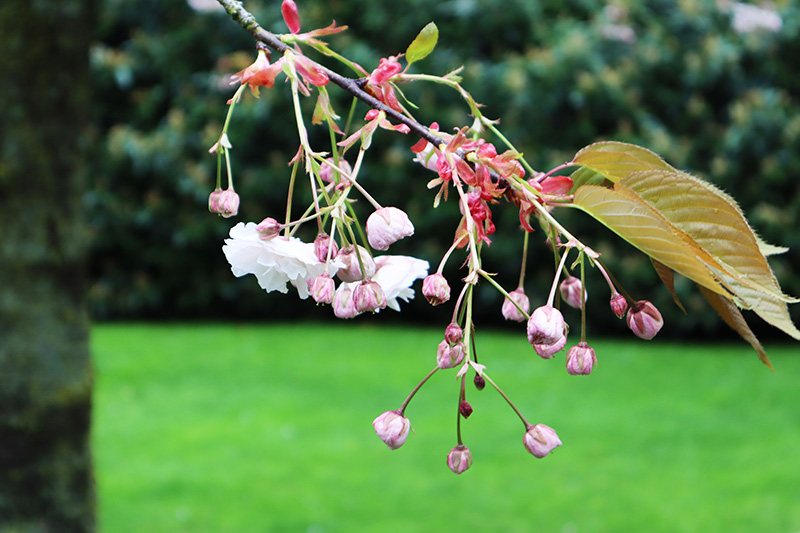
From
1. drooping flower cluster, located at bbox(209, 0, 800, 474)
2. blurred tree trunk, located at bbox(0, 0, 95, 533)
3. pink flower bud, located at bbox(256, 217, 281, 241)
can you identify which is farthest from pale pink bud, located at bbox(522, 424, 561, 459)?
blurred tree trunk, located at bbox(0, 0, 95, 533)

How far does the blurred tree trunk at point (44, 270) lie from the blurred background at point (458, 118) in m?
3.46

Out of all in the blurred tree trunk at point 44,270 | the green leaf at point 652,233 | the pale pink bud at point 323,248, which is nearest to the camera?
the green leaf at point 652,233

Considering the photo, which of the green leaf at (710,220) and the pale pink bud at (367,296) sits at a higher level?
the green leaf at (710,220)

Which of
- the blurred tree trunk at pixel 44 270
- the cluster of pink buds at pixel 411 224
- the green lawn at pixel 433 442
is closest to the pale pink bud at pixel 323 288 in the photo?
the cluster of pink buds at pixel 411 224

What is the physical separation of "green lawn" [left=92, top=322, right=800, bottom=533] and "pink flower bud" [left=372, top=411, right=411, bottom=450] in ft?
7.63

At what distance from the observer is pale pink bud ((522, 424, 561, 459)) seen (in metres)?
0.60

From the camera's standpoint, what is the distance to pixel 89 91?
200cm

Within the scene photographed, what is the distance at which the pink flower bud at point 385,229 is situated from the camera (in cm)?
56

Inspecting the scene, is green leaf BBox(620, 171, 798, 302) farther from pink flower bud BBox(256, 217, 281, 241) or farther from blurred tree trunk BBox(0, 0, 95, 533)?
blurred tree trunk BBox(0, 0, 95, 533)

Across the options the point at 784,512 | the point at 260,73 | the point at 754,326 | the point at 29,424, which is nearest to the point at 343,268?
the point at 260,73

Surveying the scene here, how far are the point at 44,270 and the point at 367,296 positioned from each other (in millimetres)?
1564

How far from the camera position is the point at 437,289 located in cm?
53

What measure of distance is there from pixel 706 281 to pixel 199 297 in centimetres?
616

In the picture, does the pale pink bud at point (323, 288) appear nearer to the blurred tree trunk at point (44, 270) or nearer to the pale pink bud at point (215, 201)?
the pale pink bud at point (215, 201)
